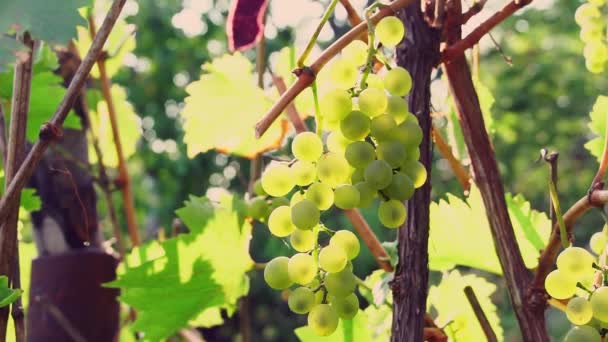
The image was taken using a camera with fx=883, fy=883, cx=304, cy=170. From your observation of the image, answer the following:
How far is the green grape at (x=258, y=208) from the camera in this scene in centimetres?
69

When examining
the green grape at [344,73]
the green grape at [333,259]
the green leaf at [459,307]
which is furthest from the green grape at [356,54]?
the green leaf at [459,307]

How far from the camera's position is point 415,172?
1.45 feet

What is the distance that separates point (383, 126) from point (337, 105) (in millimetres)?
25

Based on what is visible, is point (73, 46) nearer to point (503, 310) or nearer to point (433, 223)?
point (433, 223)

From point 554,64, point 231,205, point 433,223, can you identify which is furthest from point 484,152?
point 554,64

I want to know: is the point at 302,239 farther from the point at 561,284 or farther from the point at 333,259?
the point at 561,284

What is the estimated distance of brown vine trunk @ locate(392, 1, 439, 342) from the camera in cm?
46

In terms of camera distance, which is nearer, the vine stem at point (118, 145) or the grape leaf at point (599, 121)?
the grape leaf at point (599, 121)

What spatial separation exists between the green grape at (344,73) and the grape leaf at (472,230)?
165mm

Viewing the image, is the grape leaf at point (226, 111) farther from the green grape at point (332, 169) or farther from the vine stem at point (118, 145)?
the green grape at point (332, 169)

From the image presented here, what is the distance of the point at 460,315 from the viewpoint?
2.10 feet

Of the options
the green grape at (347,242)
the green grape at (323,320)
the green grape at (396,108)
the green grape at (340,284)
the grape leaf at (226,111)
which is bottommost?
the green grape at (323,320)

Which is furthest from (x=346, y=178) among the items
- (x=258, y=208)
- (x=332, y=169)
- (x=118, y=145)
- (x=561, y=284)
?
(x=118, y=145)

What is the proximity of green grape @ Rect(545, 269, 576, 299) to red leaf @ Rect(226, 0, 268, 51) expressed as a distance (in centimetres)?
23
